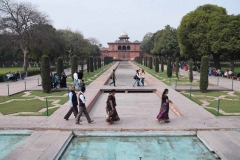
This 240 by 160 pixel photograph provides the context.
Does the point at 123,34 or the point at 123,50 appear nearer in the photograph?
the point at 123,50

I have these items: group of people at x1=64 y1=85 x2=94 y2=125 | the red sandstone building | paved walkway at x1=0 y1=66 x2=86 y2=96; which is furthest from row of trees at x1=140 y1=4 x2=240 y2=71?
the red sandstone building

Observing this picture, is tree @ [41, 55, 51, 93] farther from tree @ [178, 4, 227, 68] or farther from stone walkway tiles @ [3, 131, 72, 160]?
tree @ [178, 4, 227, 68]

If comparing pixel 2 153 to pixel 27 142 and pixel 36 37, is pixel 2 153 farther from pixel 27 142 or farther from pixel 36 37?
pixel 36 37

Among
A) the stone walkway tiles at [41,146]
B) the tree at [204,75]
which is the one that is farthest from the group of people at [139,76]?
the stone walkway tiles at [41,146]

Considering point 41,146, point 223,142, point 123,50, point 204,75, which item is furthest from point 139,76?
point 123,50

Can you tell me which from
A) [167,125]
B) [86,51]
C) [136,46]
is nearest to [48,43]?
[86,51]

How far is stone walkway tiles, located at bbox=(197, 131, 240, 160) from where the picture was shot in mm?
5487

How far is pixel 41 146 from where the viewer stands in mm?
5848

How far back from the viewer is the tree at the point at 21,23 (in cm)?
2505

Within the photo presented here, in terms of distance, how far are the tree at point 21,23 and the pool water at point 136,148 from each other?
70.3 ft

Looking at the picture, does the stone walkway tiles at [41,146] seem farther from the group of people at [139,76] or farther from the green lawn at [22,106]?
the group of people at [139,76]

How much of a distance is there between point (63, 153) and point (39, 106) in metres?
4.85

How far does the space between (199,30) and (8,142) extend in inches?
973

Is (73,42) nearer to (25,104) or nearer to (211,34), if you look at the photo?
(211,34)
